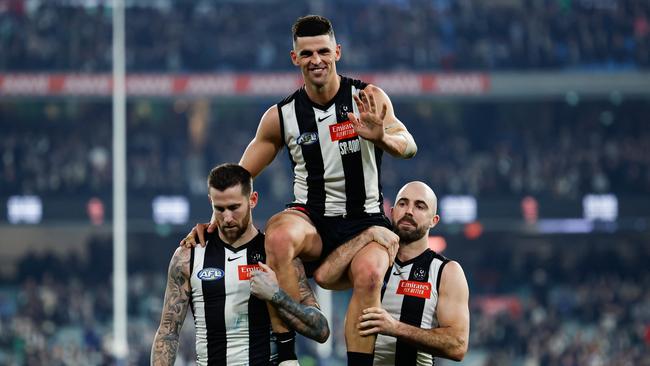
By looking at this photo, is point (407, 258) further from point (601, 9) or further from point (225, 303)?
point (601, 9)

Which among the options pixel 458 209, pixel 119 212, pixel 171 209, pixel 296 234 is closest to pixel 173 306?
pixel 296 234

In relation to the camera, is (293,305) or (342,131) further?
(342,131)

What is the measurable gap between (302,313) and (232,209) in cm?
73

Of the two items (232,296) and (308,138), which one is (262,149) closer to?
(308,138)

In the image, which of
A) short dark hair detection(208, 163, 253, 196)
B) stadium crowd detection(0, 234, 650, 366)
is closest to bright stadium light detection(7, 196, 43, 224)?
stadium crowd detection(0, 234, 650, 366)

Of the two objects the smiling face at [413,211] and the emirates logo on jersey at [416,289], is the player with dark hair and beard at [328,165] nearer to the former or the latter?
the smiling face at [413,211]

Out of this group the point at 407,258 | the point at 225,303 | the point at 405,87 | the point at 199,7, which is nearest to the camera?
the point at 225,303

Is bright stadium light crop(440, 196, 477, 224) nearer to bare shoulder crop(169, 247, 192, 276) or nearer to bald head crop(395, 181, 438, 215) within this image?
bald head crop(395, 181, 438, 215)

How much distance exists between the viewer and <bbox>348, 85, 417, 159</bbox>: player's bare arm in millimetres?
6738

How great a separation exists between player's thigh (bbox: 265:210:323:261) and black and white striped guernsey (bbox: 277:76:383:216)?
0.19m

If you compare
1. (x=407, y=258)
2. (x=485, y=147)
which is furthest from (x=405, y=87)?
(x=407, y=258)

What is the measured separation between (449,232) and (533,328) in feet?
18.5

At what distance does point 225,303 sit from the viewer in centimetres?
707

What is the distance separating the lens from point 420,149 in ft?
97.4
